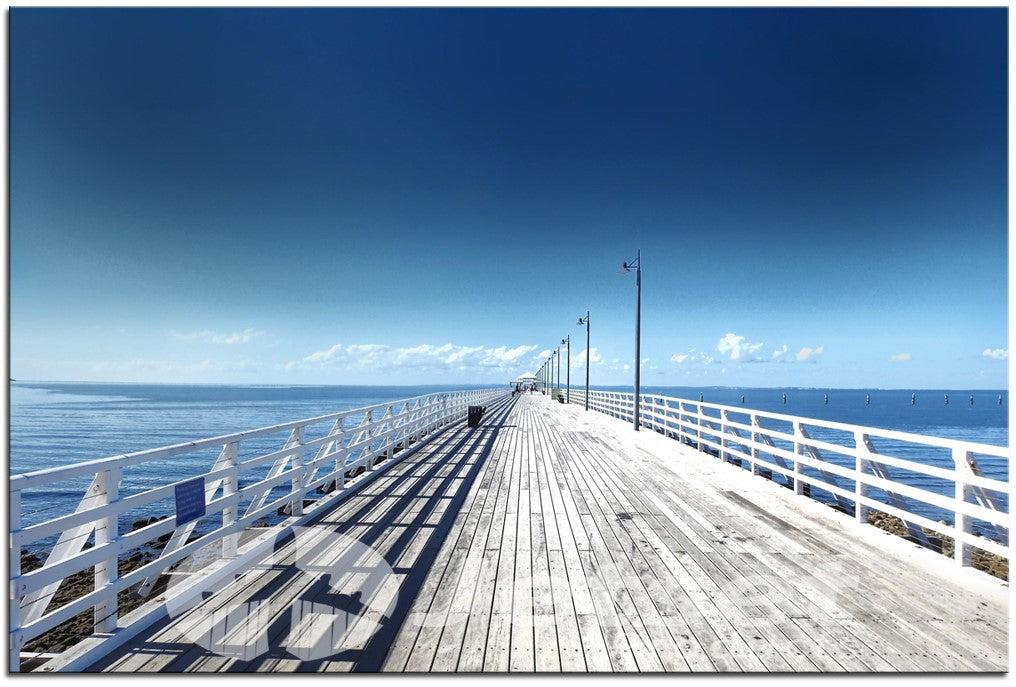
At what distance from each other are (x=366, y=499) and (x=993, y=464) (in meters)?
33.5

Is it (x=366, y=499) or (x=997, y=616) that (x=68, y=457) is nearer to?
(x=366, y=499)

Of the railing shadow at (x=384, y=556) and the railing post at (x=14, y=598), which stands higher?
the railing post at (x=14, y=598)

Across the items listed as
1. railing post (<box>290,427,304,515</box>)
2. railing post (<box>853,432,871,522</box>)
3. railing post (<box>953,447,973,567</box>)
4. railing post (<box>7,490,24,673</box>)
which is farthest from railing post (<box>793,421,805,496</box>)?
railing post (<box>7,490,24,673</box>)

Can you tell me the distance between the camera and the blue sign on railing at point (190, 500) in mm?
3561

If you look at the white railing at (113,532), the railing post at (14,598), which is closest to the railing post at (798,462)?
the white railing at (113,532)

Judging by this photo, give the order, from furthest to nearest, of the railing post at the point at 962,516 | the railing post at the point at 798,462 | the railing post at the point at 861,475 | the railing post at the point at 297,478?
1. the railing post at the point at 798,462
2. the railing post at the point at 297,478
3. the railing post at the point at 861,475
4. the railing post at the point at 962,516

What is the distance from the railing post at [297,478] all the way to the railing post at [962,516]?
6.17 m

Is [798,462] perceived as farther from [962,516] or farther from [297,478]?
[297,478]

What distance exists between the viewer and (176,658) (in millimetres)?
2916

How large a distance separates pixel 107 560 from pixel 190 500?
22.9 inches

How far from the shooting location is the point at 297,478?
580 cm

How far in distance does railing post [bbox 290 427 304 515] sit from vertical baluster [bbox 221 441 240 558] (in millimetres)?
991

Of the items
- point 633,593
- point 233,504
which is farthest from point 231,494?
point 633,593

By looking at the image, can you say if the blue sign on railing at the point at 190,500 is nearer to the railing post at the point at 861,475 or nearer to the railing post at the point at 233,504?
the railing post at the point at 233,504
